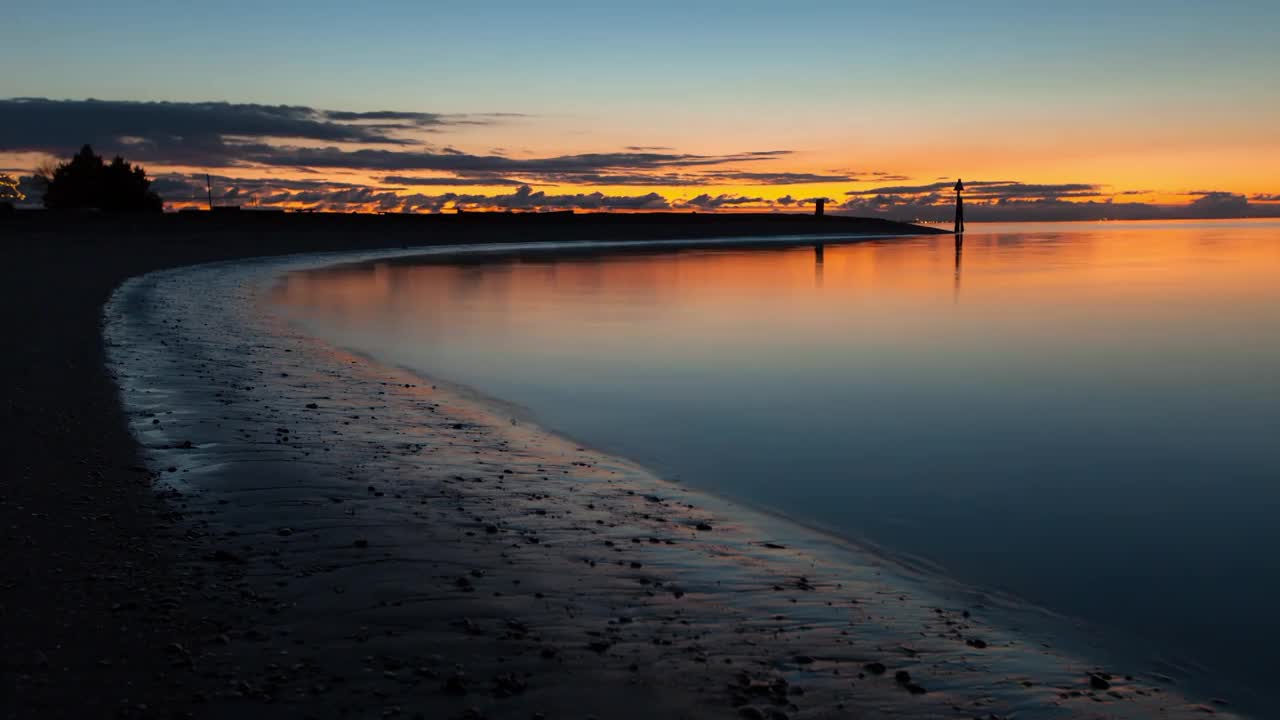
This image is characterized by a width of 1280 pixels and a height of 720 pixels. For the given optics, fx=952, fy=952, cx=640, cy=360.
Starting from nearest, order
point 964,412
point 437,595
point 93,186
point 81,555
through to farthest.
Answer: point 437,595 → point 81,555 → point 964,412 → point 93,186

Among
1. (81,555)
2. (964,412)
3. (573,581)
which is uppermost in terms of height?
(81,555)

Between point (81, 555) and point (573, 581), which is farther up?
point (81, 555)

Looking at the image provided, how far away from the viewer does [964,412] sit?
14742 mm

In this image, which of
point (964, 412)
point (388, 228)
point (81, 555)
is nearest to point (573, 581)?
point (81, 555)

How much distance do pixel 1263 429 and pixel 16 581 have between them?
14.8m

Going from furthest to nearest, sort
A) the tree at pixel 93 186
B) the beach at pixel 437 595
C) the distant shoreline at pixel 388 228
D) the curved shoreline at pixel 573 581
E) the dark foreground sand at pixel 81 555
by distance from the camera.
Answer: the tree at pixel 93 186 → the distant shoreline at pixel 388 228 → the curved shoreline at pixel 573 581 → the beach at pixel 437 595 → the dark foreground sand at pixel 81 555

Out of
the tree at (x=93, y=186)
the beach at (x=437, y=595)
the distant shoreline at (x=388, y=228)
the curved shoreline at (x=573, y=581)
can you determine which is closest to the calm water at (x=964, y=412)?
the curved shoreline at (x=573, y=581)

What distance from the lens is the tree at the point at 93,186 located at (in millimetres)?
104625

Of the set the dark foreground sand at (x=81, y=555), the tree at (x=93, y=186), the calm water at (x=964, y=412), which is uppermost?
the tree at (x=93, y=186)

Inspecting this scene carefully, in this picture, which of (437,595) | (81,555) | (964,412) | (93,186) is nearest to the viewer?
(437,595)

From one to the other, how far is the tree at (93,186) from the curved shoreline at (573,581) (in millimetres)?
109054

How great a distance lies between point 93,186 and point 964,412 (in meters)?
113

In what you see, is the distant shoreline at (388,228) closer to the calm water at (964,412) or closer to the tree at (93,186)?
the tree at (93,186)

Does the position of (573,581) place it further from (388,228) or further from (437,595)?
(388,228)
